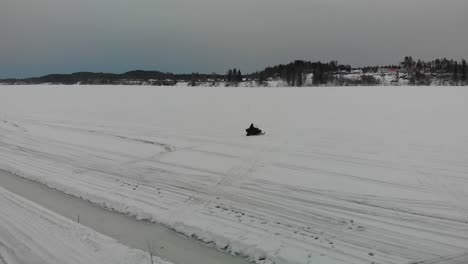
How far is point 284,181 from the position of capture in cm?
814

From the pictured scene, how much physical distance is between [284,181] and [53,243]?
476 cm

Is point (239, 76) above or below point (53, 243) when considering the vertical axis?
above

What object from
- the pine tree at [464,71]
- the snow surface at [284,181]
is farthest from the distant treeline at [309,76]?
the snow surface at [284,181]

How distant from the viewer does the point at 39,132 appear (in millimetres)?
16172

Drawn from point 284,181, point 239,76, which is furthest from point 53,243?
point 239,76

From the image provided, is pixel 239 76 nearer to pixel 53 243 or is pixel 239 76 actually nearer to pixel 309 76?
pixel 309 76

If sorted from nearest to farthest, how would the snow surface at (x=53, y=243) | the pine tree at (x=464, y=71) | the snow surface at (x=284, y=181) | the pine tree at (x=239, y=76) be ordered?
the snow surface at (x=53, y=243) < the snow surface at (x=284, y=181) < the pine tree at (x=464, y=71) < the pine tree at (x=239, y=76)

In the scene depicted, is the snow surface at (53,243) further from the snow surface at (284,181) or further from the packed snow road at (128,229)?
the snow surface at (284,181)

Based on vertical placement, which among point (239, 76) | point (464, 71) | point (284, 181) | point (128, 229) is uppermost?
point (239, 76)

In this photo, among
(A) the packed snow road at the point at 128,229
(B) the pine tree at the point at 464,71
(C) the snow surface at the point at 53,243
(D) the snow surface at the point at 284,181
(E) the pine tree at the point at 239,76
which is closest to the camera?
(C) the snow surface at the point at 53,243

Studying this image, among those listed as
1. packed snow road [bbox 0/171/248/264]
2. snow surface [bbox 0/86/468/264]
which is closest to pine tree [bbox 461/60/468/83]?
snow surface [bbox 0/86/468/264]

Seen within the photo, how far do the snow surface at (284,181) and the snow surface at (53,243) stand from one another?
3.34 feet

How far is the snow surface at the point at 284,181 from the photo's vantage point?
521 centimetres

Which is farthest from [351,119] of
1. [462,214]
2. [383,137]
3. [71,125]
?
[71,125]
